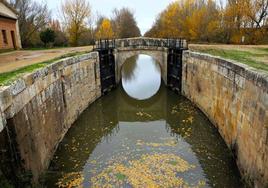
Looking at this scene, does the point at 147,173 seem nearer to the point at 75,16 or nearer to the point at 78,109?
the point at 78,109

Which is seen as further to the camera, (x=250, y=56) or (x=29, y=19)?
(x=29, y=19)

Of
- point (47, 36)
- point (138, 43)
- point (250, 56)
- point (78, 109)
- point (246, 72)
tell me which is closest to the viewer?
point (246, 72)

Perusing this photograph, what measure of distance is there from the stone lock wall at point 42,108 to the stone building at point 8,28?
26.7 ft

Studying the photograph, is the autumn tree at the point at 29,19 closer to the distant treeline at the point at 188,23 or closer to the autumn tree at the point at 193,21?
the distant treeline at the point at 188,23

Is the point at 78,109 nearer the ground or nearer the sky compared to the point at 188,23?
nearer the ground

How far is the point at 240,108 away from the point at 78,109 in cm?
740

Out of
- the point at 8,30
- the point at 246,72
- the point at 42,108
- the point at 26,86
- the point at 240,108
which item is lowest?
the point at 240,108

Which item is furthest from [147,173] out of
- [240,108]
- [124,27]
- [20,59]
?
[124,27]

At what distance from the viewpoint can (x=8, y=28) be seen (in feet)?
Result: 57.7

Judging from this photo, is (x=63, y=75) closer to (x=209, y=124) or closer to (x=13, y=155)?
(x=13, y=155)

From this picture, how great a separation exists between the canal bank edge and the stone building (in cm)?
828

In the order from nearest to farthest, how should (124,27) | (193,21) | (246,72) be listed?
1. (246,72)
2. (193,21)
3. (124,27)

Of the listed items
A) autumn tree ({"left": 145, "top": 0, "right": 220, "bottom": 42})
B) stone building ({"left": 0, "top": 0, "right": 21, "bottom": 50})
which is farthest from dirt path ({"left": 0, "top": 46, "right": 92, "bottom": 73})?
autumn tree ({"left": 145, "top": 0, "right": 220, "bottom": 42})

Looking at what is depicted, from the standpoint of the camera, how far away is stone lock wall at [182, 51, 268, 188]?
552 cm
